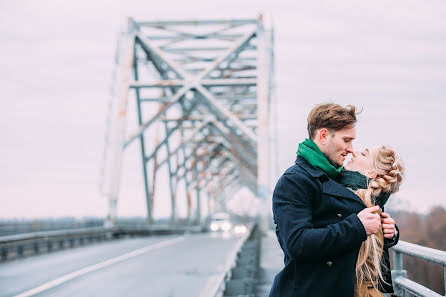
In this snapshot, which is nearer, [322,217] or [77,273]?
[322,217]

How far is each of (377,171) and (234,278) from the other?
627cm

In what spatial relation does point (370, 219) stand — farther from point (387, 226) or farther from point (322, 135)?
point (322, 135)

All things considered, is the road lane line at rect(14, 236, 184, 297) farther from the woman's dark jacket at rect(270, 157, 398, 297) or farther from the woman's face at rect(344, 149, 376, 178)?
the woman's face at rect(344, 149, 376, 178)

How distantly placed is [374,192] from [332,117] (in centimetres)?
41

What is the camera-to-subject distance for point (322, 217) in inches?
112

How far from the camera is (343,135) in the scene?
9.73 feet

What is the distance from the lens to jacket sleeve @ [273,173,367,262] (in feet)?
8.75

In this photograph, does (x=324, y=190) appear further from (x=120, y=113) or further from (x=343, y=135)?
(x=120, y=113)

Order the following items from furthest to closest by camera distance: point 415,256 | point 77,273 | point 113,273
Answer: point 113,273, point 77,273, point 415,256

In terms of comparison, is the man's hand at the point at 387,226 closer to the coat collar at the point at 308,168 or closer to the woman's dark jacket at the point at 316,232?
the woman's dark jacket at the point at 316,232

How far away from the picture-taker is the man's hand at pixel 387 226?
2.85 metres

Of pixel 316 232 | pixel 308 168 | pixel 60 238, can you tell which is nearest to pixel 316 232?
pixel 316 232

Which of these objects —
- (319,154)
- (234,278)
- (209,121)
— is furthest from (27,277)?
(209,121)

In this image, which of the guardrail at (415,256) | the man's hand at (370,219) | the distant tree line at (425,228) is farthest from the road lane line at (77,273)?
the distant tree line at (425,228)
